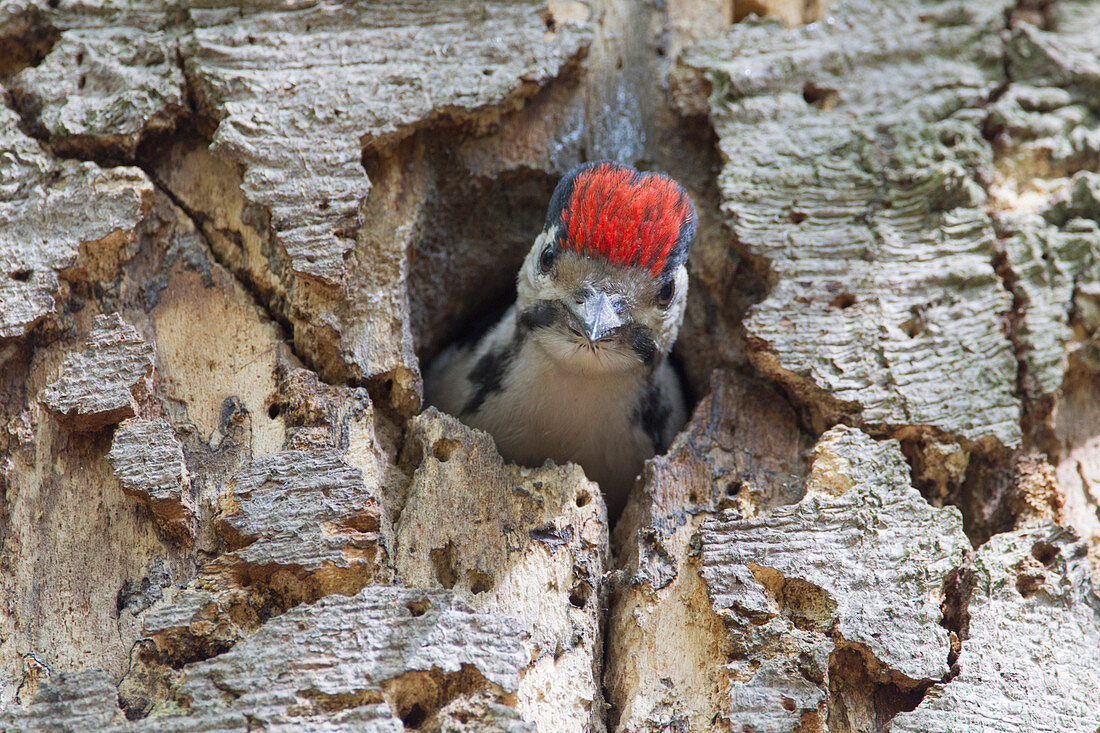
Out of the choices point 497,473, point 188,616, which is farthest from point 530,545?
point 188,616

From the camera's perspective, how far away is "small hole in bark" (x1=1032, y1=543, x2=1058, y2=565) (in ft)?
9.14

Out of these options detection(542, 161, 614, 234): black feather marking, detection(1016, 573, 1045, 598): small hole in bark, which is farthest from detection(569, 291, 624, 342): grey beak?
detection(1016, 573, 1045, 598): small hole in bark

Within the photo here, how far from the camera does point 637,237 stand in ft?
11.0

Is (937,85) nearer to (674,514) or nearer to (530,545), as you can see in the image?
(674,514)

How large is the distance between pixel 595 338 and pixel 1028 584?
4.87 ft

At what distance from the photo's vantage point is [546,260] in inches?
140

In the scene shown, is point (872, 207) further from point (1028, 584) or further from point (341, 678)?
point (341, 678)

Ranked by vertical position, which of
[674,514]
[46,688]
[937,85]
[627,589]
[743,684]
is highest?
[937,85]

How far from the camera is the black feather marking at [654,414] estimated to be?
154 inches

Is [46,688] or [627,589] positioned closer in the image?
[46,688]

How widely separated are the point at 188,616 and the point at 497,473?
101 cm

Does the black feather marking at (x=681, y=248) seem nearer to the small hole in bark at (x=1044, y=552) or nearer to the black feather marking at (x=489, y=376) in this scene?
the black feather marking at (x=489, y=376)

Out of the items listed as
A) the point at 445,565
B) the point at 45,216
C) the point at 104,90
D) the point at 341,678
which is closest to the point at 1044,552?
the point at 445,565

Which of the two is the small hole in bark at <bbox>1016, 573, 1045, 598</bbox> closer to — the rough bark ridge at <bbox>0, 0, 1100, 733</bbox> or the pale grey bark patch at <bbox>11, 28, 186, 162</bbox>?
the rough bark ridge at <bbox>0, 0, 1100, 733</bbox>
